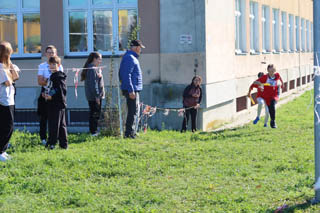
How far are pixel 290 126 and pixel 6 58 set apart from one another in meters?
7.92

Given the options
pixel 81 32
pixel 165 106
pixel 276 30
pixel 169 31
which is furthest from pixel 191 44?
pixel 276 30

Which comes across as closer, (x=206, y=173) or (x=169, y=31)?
(x=206, y=173)

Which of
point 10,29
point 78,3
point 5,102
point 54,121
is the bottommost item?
point 54,121

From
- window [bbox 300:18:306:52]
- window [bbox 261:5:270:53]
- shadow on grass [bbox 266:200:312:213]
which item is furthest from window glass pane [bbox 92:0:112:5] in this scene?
window [bbox 300:18:306:52]

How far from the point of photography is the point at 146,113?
A: 1352 centimetres

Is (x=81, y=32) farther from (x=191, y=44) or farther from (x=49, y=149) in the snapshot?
(x=49, y=149)

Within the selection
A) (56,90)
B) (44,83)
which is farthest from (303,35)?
(56,90)

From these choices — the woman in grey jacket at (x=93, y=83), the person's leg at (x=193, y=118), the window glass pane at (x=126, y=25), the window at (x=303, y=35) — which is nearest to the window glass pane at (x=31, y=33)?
the window glass pane at (x=126, y=25)

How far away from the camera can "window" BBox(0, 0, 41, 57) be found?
598 inches

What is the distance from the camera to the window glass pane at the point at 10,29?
15.4 meters

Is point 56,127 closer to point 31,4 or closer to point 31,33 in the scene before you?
point 31,33

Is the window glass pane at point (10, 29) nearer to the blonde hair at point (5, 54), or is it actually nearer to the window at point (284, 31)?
the blonde hair at point (5, 54)

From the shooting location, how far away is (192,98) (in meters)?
13.9

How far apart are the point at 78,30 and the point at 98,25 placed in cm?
53
